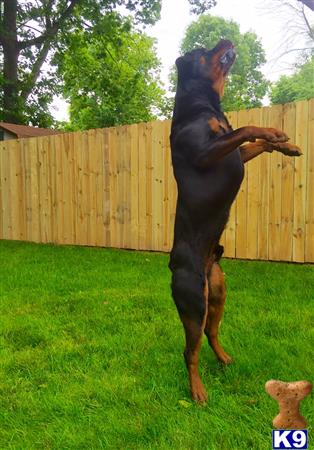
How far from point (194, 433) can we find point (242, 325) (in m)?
1.32

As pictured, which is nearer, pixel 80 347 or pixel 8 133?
pixel 80 347

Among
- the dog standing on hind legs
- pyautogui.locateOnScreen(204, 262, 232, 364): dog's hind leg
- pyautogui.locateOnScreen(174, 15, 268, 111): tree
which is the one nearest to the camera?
the dog standing on hind legs

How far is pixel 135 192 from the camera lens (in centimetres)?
625

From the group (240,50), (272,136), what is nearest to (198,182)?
(272,136)

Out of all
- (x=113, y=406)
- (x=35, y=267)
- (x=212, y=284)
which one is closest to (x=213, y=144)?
(x=212, y=284)

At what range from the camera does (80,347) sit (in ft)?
9.43

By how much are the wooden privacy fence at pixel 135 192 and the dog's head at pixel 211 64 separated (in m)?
3.00

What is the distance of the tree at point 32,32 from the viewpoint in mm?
12812

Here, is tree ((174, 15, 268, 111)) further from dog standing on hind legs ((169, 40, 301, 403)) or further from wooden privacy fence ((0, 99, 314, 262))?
dog standing on hind legs ((169, 40, 301, 403))

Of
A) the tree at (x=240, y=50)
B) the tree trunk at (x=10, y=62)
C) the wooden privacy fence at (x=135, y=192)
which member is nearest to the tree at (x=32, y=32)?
the tree trunk at (x=10, y=62)

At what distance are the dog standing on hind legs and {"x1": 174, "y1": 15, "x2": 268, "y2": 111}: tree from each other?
97.7ft

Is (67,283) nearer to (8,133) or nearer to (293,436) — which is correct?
(293,436)

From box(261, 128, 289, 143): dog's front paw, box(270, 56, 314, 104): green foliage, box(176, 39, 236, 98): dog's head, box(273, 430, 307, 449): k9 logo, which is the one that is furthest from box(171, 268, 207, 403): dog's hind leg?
box(270, 56, 314, 104): green foliage

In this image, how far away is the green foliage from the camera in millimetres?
19125
